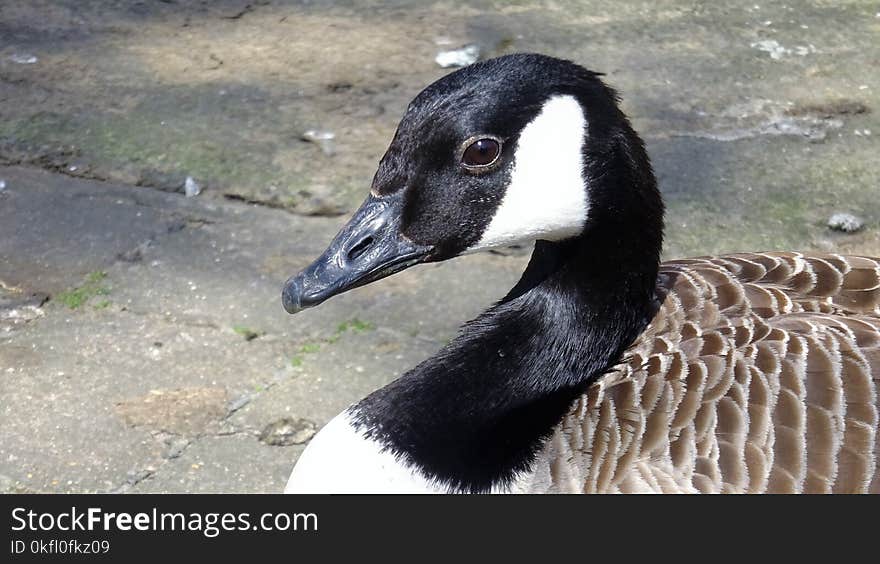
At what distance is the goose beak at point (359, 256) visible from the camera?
8.23 feet

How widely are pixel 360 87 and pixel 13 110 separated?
1440mm

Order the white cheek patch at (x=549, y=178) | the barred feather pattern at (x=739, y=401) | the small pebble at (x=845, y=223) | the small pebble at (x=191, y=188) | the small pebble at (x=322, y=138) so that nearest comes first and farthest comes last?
the barred feather pattern at (x=739, y=401)
the white cheek patch at (x=549, y=178)
the small pebble at (x=845, y=223)
the small pebble at (x=191, y=188)
the small pebble at (x=322, y=138)

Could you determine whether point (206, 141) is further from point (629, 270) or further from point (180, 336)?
point (629, 270)

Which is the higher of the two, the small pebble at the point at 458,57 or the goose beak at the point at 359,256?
the goose beak at the point at 359,256

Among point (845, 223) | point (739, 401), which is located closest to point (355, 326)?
point (739, 401)

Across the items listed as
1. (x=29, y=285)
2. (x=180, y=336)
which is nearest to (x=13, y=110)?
(x=29, y=285)

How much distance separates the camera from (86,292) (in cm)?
386

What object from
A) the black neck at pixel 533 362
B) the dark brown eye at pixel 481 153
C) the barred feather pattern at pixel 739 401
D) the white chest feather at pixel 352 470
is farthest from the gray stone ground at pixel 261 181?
the dark brown eye at pixel 481 153

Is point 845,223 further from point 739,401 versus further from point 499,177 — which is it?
point 499,177

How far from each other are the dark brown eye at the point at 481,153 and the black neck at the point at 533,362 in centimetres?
27

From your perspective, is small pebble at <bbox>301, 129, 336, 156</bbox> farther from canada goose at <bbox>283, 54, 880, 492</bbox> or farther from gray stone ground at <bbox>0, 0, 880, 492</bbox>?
canada goose at <bbox>283, 54, 880, 492</bbox>

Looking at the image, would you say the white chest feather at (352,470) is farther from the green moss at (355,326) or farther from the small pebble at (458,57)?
the small pebble at (458,57)

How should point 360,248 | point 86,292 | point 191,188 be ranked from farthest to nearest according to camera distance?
point 191,188 → point 86,292 → point 360,248

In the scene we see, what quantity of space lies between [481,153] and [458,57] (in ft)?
9.36
